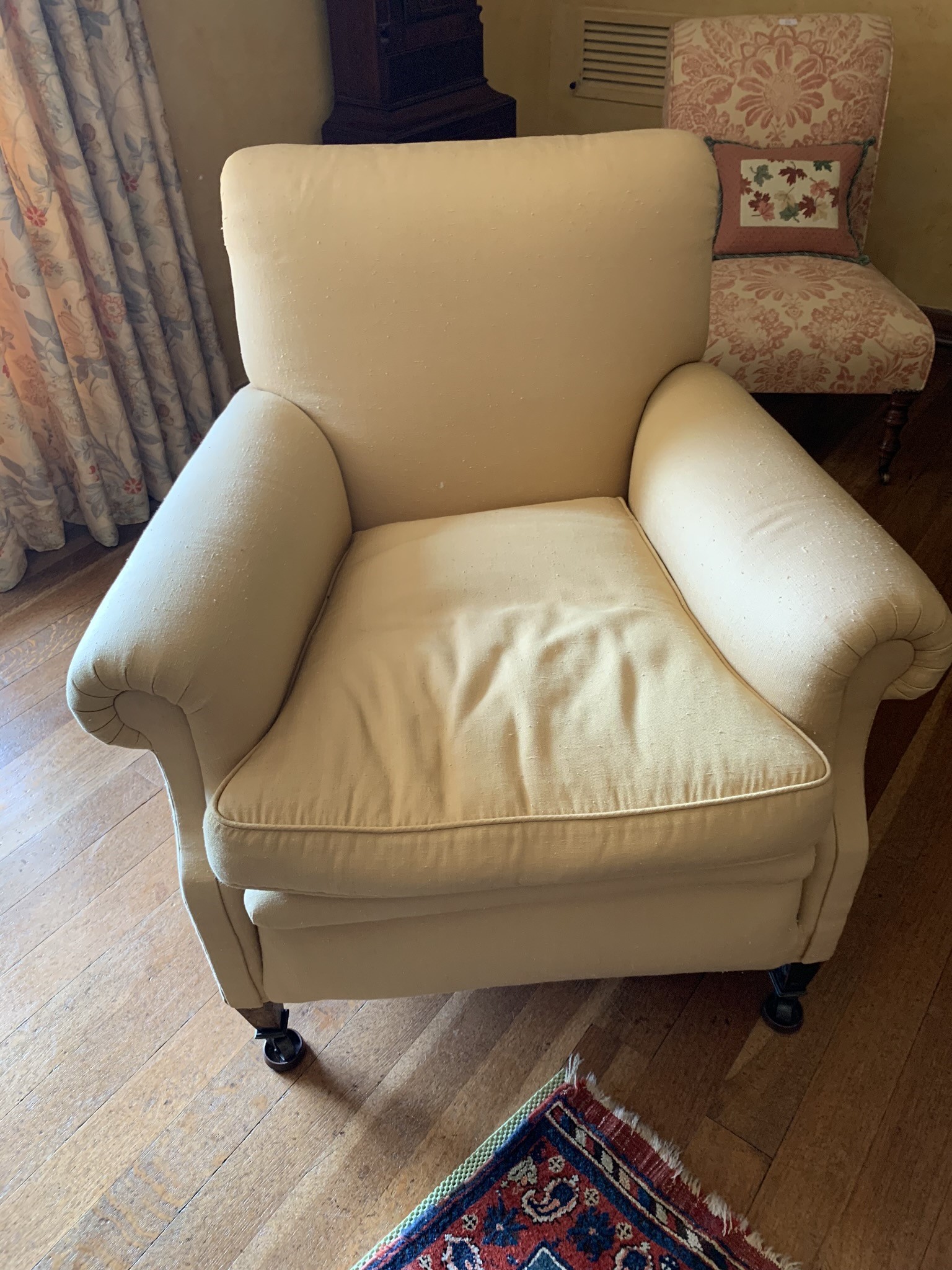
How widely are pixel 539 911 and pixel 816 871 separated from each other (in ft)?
0.98

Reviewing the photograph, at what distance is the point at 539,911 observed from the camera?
37.3 inches

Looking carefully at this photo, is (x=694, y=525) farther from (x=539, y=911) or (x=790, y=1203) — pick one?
(x=790, y=1203)

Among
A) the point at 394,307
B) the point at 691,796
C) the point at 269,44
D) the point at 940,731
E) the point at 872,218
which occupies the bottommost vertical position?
the point at 940,731

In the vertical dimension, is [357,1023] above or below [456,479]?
below

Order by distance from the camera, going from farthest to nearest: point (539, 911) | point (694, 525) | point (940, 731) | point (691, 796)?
1. point (940, 731)
2. point (694, 525)
3. point (539, 911)
4. point (691, 796)

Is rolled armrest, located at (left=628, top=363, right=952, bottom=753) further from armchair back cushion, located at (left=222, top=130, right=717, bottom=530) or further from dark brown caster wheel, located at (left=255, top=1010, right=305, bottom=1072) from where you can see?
dark brown caster wheel, located at (left=255, top=1010, right=305, bottom=1072)

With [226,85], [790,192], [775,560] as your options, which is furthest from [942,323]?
[775,560]

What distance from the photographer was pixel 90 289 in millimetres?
1826

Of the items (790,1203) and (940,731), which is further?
(940,731)

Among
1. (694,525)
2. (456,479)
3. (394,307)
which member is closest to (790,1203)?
(694,525)

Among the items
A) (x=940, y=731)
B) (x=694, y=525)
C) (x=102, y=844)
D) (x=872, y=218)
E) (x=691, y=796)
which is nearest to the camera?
(x=691, y=796)

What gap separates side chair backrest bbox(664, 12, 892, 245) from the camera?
2.08 metres

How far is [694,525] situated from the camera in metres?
1.08

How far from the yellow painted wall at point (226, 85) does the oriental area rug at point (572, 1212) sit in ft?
6.36
